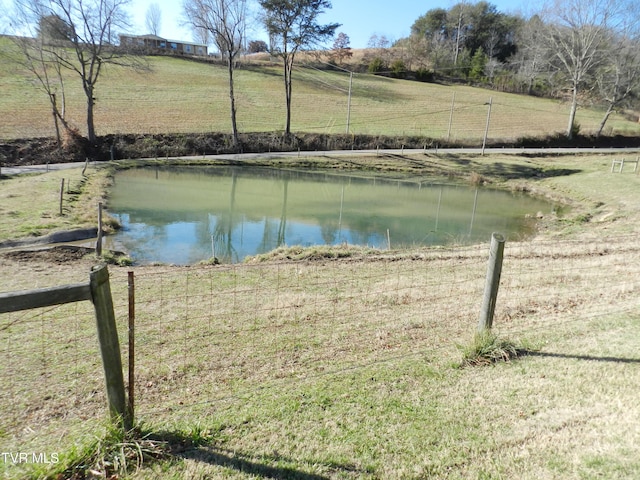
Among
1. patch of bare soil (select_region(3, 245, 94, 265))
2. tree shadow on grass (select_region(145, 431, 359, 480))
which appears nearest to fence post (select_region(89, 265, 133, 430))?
tree shadow on grass (select_region(145, 431, 359, 480))

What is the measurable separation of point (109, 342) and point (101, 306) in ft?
1.05

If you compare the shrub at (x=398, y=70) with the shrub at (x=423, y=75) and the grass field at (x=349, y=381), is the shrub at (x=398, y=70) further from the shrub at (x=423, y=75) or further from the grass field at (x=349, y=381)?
the grass field at (x=349, y=381)

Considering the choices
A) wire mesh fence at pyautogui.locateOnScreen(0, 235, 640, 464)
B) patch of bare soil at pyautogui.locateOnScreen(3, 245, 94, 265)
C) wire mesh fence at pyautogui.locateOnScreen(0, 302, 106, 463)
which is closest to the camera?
wire mesh fence at pyautogui.locateOnScreen(0, 302, 106, 463)

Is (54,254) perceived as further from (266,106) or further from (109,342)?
(266,106)

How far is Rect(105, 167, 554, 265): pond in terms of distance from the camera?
17.4m

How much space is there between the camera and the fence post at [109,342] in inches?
131

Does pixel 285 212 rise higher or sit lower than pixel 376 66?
lower

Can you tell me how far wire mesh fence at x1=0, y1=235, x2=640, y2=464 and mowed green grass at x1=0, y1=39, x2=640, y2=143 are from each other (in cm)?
3318

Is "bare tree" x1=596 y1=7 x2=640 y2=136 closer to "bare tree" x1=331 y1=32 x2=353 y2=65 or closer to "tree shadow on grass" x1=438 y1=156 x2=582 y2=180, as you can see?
"tree shadow on grass" x1=438 y1=156 x2=582 y2=180

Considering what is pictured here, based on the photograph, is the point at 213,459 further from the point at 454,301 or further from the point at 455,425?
the point at 454,301

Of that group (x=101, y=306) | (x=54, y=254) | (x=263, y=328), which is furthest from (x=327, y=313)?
(x=54, y=254)

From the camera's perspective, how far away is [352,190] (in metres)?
29.7

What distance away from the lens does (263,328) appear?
6984 millimetres

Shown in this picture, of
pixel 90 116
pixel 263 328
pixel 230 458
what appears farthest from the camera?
pixel 90 116
